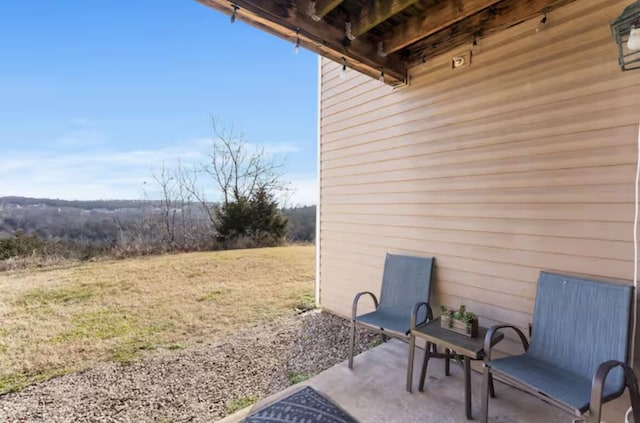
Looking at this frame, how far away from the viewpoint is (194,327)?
152 inches

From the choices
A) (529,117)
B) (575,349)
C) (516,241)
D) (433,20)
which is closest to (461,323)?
(575,349)

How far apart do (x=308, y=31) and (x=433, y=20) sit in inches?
38.5

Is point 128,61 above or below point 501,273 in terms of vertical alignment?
above

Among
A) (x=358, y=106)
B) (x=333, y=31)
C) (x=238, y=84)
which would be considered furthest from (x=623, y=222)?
(x=238, y=84)

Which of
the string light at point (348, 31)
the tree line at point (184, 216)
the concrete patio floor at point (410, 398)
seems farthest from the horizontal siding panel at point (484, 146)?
the tree line at point (184, 216)

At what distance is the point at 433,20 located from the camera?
229cm

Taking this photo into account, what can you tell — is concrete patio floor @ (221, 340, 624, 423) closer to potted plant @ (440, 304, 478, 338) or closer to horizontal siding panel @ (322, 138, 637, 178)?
potted plant @ (440, 304, 478, 338)

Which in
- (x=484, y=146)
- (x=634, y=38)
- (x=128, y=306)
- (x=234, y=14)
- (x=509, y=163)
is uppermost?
(x=234, y=14)

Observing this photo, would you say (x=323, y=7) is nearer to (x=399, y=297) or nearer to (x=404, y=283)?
(x=404, y=283)

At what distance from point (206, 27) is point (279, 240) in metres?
6.78

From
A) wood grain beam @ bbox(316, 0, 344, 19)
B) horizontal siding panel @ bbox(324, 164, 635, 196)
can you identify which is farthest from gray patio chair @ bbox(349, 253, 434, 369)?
wood grain beam @ bbox(316, 0, 344, 19)

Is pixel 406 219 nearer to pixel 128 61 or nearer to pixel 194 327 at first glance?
pixel 194 327

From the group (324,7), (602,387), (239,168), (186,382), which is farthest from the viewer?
(239,168)

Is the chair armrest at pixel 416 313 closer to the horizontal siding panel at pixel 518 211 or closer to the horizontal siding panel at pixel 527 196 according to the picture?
the horizontal siding panel at pixel 518 211
